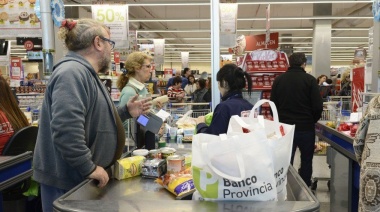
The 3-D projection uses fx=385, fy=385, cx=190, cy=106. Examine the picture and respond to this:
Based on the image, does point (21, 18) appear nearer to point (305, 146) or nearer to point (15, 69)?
point (305, 146)

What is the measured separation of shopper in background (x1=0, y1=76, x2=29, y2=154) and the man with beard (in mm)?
1282

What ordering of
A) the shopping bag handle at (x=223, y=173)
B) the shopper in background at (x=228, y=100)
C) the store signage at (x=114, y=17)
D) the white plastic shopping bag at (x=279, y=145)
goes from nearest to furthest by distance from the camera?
1. the shopping bag handle at (x=223, y=173)
2. the white plastic shopping bag at (x=279, y=145)
3. the shopper in background at (x=228, y=100)
4. the store signage at (x=114, y=17)

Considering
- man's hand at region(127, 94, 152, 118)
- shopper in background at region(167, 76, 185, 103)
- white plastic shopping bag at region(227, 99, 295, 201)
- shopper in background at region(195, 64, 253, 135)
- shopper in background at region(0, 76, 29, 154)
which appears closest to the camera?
white plastic shopping bag at region(227, 99, 295, 201)

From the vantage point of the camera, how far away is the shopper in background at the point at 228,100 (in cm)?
279

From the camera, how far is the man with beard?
1940mm

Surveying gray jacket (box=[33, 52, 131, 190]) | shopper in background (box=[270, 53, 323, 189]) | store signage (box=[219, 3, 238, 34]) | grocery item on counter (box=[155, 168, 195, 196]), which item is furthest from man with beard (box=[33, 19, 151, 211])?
store signage (box=[219, 3, 238, 34])

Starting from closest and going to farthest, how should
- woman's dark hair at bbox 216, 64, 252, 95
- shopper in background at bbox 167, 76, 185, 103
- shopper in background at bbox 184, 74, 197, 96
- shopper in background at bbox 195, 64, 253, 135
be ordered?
shopper in background at bbox 195, 64, 253, 135
woman's dark hair at bbox 216, 64, 252, 95
shopper in background at bbox 167, 76, 185, 103
shopper in background at bbox 184, 74, 197, 96

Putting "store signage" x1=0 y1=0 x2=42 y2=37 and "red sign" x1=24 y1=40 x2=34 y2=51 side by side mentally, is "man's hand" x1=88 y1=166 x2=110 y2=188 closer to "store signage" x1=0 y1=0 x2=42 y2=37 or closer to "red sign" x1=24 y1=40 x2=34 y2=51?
"store signage" x1=0 y1=0 x2=42 y2=37

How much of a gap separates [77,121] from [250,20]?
14515 mm

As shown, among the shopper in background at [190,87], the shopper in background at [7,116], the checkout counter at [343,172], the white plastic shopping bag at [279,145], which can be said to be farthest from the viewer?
the shopper in background at [190,87]

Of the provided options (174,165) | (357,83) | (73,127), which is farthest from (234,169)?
(357,83)

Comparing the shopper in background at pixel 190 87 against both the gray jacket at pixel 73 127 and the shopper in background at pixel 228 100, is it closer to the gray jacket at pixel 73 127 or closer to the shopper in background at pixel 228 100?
the shopper in background at pixel 228 100

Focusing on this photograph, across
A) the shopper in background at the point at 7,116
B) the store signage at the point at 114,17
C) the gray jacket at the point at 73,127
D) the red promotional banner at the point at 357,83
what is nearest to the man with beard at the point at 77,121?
the gray jacket at the point at 73,127

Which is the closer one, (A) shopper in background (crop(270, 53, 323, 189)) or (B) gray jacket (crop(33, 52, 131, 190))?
(B) gray jacket (crop(33, 52, 131, 190))
